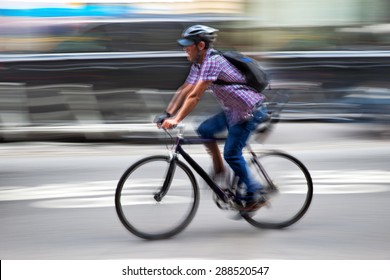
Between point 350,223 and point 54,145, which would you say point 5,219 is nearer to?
point 350,223

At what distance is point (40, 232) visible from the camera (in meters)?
6.65

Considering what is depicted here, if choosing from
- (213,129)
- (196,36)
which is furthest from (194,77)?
(213,129)

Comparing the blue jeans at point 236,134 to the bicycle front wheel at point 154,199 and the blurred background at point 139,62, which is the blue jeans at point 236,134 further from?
the blurred background at point 139,62

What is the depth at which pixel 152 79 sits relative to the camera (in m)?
11.4

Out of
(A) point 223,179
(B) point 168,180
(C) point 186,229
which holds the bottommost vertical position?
(C) point 186,229

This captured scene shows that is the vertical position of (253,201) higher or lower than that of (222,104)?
lower

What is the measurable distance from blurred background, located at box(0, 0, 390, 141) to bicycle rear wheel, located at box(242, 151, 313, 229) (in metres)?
4.78

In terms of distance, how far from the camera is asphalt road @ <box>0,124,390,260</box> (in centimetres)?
602

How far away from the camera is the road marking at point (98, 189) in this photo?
7695 mm

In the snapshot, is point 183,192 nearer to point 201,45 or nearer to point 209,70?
point 209,70

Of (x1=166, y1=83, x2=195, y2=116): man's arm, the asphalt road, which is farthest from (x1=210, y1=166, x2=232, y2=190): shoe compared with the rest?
(x1=166, y1=83, x2=195, y2=116): man's arm

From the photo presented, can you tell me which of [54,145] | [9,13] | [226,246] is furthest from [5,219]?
[9,13]

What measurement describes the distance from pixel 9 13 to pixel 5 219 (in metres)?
4.67

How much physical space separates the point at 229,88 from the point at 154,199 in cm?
96
